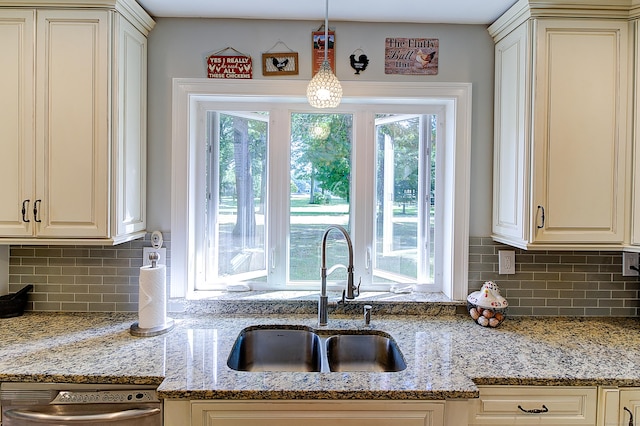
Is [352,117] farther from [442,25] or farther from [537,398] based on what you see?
[537,398]

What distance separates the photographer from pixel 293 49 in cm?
196

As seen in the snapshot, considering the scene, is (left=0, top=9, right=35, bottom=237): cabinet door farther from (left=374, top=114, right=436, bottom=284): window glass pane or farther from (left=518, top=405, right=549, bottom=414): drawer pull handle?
(left=518, top=405, right=549, bottom=414): drawer pull handle

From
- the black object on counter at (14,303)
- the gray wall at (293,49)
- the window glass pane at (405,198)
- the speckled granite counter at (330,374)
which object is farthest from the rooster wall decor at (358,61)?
the black object on counter at (14,303)

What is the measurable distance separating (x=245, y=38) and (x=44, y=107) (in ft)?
3.17

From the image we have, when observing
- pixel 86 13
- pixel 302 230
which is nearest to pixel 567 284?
pixel 302 230

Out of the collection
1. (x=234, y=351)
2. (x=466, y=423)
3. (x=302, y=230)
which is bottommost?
(x=466, y=423)

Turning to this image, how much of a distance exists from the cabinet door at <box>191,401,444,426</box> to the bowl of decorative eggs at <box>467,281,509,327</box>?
0.69 m

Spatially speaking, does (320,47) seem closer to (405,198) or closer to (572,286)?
(405,198)

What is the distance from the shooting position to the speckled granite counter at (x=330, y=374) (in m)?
1.26

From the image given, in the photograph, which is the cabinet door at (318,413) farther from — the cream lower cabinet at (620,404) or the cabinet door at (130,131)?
the cabinet door at (130,131)

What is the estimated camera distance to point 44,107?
1631 mm

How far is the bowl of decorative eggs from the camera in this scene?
5.92 ft

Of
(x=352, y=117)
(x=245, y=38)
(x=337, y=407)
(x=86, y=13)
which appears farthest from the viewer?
(x=352, y=117)

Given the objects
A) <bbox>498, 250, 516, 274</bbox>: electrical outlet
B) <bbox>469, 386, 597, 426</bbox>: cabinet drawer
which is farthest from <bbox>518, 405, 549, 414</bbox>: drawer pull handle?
<bbox>498, 250, 516, 274</bbox>: electrical outlet
